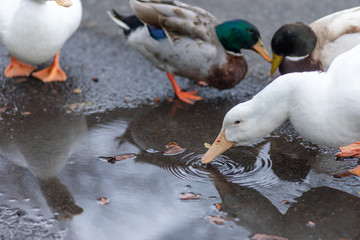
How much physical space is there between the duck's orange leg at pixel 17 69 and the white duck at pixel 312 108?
2.62 meters

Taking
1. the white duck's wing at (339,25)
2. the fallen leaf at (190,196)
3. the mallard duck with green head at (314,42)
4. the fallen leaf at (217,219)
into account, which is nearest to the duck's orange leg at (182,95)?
the mallard duck with green head at (314,42)

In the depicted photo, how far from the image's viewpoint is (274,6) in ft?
22.2

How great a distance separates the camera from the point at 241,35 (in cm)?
482

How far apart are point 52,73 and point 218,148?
2.34 metres

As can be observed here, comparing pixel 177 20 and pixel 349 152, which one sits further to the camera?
pixel 177 20

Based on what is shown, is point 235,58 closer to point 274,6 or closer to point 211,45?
point 211,45

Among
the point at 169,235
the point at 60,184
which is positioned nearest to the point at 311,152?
the point at 169,235

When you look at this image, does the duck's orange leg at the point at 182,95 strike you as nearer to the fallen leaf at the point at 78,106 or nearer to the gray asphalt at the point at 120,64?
the gray asphalt at the point at 120,64

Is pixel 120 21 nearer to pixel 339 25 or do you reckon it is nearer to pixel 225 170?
pixel 339 25

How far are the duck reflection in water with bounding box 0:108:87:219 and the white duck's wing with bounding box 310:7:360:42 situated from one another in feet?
7.40

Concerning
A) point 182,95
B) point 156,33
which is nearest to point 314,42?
point 182,95

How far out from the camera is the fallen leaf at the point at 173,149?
4000 mm

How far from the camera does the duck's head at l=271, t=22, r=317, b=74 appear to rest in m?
4.53

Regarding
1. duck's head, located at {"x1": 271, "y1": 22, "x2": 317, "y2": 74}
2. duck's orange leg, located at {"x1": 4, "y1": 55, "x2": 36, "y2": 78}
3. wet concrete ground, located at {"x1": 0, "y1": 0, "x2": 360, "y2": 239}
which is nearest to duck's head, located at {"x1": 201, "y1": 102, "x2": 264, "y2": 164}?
wet concrete ground, located at {"x1": 0, "y1": 0, "x2": 360, "y2": 239}
